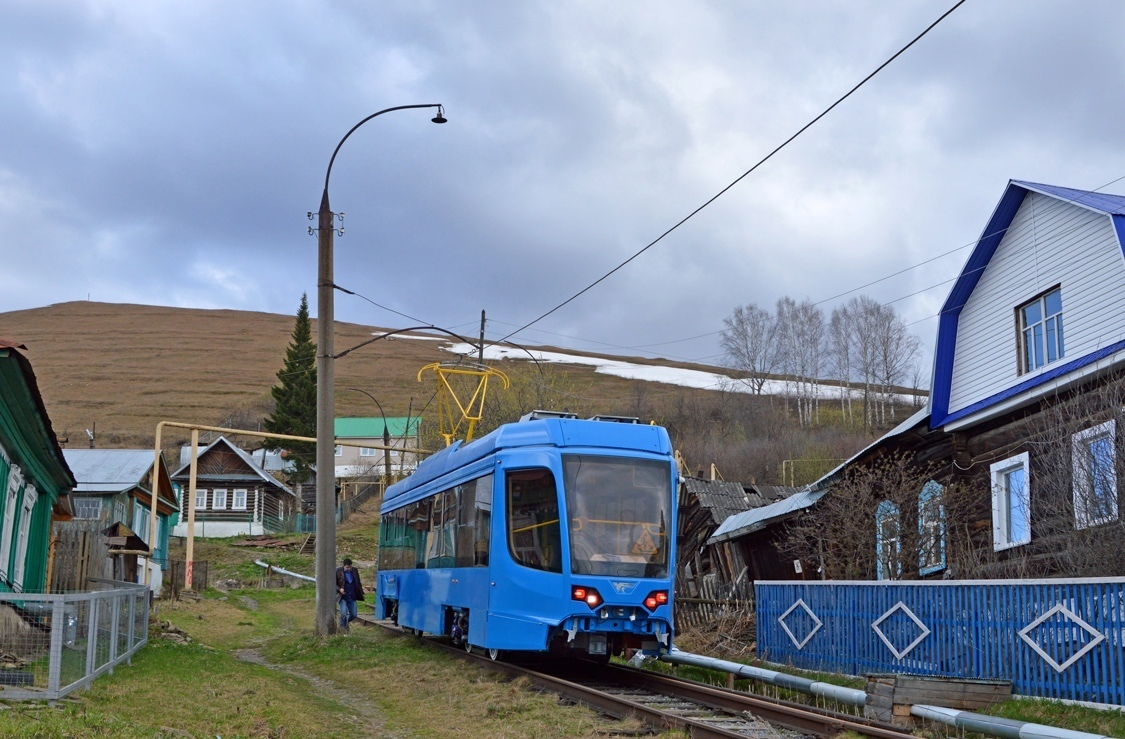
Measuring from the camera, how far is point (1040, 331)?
19.8 m

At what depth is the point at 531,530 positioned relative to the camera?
13.9 meters

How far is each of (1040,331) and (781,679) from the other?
9.91 meters

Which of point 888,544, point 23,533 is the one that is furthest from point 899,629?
point 23,533

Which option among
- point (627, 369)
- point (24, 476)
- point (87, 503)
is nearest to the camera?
point (24, 476)

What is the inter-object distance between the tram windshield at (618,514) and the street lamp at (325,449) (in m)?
7.14

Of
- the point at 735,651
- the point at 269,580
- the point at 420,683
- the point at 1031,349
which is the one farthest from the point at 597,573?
the point at 269,580

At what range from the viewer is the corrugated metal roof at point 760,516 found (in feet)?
74.3

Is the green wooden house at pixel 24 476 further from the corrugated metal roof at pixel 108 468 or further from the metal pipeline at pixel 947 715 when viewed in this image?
the corrugated metal roof at pixel 108 468

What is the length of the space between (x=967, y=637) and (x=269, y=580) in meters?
37.4

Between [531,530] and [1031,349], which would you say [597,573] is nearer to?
[531,530]

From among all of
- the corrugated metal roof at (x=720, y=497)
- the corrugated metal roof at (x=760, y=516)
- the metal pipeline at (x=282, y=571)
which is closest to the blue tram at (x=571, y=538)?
the corrugated metal roof at (x=760, y=516)

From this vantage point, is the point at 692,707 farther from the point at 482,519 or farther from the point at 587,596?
the point at 482,519

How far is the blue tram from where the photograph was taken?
43.9ft

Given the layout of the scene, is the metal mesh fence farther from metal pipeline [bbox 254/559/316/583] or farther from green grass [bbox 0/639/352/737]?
metal pipeline [bbox 254/559/316/583]
